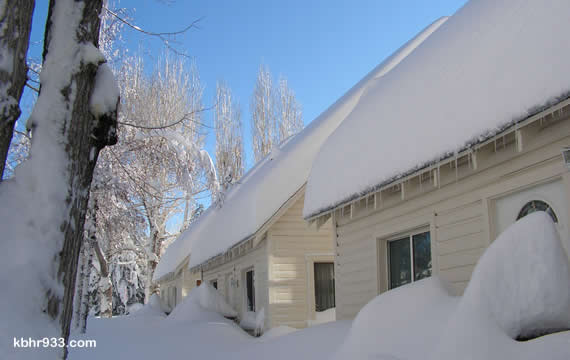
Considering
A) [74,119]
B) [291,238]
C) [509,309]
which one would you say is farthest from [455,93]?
[291,238]

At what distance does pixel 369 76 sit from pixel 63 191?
1175 cm

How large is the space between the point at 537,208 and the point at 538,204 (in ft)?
0.14

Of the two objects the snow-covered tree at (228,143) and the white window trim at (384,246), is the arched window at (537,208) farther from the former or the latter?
the snow-covered tree at (228,143)

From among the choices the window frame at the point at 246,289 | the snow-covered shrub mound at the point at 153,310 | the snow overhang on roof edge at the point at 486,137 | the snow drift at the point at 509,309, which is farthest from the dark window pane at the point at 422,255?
the snow-covered shrub mound at the point at 153,310

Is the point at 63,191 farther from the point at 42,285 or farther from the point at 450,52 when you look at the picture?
the point at 450,52

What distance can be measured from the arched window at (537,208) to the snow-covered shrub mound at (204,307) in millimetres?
11232

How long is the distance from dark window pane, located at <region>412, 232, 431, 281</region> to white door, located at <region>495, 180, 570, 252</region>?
1.50 m

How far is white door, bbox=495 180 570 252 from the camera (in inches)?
204

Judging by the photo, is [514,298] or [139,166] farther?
[139,166]

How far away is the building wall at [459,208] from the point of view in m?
5.34

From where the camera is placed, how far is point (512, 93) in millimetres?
5234

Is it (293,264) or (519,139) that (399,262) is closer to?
(519,139)

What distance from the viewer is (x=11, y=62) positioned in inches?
146

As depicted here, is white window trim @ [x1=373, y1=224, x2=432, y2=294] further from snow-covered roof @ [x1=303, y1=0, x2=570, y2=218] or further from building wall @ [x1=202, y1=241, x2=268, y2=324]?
building wall @ [x1=202, y1=241, x2=268, y2=324]
